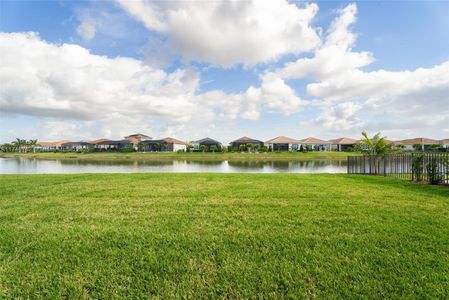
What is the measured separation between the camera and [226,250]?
10.1ft

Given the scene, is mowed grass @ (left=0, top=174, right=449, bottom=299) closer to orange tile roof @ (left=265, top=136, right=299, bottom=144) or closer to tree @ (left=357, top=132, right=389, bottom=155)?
tree @ (left=357, top=132, right=389, bottom=155)

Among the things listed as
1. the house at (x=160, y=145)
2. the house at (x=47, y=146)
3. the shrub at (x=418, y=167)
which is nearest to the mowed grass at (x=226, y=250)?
the shrub at (x=418, y=167)

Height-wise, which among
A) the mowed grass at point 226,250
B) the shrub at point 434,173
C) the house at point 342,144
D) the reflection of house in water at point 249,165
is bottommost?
the reflection of house in water at point 249,165

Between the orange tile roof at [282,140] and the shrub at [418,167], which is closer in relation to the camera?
the shrub at [418,167]

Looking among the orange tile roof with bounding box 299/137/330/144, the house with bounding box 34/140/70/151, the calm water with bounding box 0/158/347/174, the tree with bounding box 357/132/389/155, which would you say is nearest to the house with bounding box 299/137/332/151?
the orange tile roof with bounding box 299/137/330/144

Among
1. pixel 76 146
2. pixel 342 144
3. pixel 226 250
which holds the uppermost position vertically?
pixel 76 146

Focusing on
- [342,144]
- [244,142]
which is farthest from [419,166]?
[342,144]

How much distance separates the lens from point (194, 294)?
91.5 inches

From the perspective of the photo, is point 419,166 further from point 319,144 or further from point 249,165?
point 319,144

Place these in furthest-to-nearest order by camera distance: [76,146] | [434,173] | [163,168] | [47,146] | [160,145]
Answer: [47,146]
[76,146]
[160,145]
[163,168]
[434,173]

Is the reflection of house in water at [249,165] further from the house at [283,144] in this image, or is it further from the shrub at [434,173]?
the house at [283,144]

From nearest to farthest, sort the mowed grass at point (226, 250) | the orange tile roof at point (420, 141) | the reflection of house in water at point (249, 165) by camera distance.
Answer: the mowed grass at point (226, 250)
the reflection of house in water at point (249, 165)
the orange tile roof at point (420, 141)

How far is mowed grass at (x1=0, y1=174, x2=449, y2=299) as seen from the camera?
241 centimetres

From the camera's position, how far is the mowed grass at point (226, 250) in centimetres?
241
